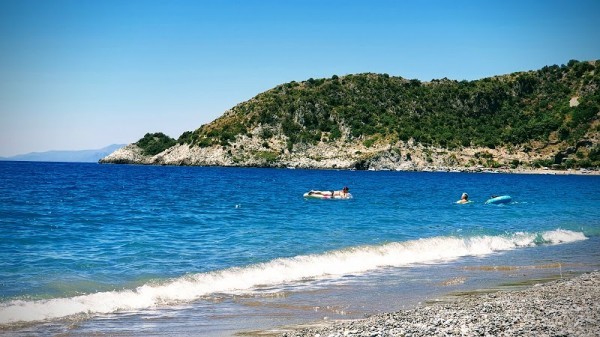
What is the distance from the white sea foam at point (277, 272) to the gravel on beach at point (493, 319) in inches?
233

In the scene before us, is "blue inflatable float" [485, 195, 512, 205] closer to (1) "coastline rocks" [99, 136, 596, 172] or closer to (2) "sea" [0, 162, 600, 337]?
(2) "sea" [0, 162, 600, 337]

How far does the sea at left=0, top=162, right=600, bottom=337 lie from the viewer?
1388 centimetres

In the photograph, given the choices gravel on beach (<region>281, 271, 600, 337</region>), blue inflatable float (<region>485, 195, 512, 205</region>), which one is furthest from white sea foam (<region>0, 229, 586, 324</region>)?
blue inflatable float (<region>485, 195, 512, 205</region>)

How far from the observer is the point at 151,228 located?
30703 millimetres

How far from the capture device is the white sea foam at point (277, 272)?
14438 millimetres

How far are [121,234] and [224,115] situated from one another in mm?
162523

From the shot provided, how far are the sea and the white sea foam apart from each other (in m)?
0.06

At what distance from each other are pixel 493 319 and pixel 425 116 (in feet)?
548

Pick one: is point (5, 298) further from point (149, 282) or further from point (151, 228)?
point (151, 228)

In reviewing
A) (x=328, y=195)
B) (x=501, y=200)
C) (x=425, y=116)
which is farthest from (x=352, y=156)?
(x=501, y=200)

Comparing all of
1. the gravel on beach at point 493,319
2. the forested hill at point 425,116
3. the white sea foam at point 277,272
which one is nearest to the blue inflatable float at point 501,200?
the white sea foam at point 277,272

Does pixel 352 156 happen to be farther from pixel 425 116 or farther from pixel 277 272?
pixel 277 272

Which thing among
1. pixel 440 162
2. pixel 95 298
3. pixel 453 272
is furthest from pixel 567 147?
pixel 95 298

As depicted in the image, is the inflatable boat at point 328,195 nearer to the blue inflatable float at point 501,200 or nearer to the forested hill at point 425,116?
the blue inflatable float at point 501,200
